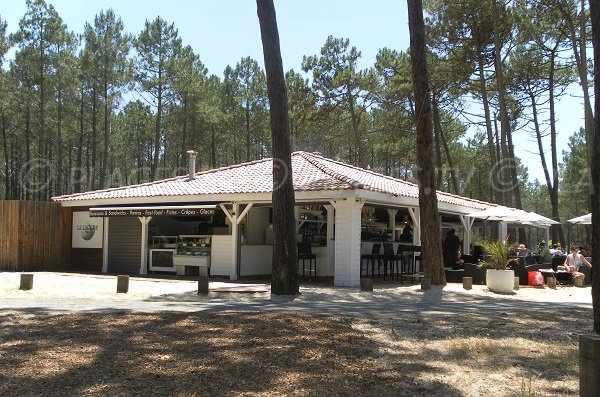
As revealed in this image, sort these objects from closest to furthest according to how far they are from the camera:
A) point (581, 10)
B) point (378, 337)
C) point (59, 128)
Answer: point (378, 337) → point (581, 10) → point (59, 128)

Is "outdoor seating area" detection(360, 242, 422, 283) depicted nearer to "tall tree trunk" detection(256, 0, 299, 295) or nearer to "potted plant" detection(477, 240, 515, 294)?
"potted plant" detection(477, 240, 515, 294)

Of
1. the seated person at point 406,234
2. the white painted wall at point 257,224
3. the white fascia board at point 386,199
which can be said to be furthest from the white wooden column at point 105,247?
the seated person at point 406,234

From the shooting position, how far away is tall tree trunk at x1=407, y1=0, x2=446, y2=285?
12.8 metres

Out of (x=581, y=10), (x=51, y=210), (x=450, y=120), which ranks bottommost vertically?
(x=51, y=210)

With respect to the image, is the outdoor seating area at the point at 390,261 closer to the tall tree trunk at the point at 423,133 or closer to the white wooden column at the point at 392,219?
the white wooden column at the point at 392,219

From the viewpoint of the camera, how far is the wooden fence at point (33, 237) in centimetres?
1817

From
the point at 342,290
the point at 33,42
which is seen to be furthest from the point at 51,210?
the point at 33,42

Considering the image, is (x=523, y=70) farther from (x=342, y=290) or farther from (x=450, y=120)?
(x=342, y=290)

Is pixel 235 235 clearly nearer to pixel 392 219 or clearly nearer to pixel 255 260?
pixel 255 260

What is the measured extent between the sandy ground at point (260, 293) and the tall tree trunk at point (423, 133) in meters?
1.27

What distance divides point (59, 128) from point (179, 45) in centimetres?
866

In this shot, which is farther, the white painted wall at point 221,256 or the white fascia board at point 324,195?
the white painted wall at point 221,256

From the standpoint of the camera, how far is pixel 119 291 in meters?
11.5

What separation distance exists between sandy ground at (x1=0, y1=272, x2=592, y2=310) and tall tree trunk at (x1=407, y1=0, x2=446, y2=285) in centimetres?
127
